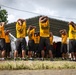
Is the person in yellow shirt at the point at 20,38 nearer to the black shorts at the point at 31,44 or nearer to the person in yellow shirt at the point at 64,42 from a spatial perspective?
the black shorts at the point at 31,44

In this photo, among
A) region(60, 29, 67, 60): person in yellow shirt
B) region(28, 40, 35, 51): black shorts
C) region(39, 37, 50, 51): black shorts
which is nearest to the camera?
region(39, 37, 50, 51): black shorts

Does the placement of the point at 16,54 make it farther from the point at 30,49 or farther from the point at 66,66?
the point at 66,66

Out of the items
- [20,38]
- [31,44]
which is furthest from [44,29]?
[31,44]

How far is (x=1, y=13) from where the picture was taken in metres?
53.8

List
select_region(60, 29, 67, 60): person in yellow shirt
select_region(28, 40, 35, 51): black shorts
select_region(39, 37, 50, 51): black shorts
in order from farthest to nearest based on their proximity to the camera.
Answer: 1. select_region(60, 29, 67, 60): person in yellow shirt
2. select_region(28, 40, 35, 51): black shorts
3. select_region(39, 37, 50, 51): black shorts

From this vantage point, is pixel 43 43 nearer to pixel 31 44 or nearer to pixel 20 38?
pixel 20 38

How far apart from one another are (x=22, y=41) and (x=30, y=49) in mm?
1373

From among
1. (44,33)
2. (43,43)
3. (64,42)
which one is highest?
(44,33)

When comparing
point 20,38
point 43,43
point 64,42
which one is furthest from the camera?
point 64,42

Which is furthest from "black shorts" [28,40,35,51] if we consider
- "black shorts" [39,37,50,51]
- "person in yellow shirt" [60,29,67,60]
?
"person in yellow shirt" [60,29,67,60]

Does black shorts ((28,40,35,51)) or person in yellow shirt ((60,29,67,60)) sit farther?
person in yellow shirt ((60,29,67,60))

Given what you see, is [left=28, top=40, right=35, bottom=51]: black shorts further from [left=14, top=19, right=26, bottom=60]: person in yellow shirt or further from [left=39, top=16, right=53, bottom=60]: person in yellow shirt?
[left=39, top=16, right=53, bottom=60]: person in yellow shirt

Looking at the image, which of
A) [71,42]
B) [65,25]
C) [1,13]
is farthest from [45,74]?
[1,13]

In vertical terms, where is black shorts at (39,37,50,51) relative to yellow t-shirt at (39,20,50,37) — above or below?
below
